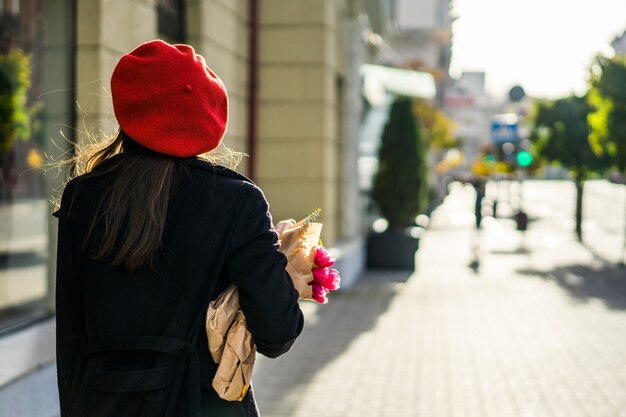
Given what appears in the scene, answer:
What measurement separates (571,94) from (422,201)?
426 inches

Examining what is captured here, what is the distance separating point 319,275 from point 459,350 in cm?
580

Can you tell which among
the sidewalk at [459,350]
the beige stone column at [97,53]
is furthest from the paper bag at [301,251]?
the sidewalk at [459,350]

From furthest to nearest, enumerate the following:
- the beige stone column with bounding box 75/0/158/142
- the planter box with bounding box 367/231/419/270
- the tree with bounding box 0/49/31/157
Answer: the planter box with bounding box 367/231/419/270, the tree with bounding box 0/49/31/157, the beige stone column with bounding box 75/0/158/142

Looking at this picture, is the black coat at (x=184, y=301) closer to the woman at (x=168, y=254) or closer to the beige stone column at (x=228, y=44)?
the woman at (x=168, y=254)

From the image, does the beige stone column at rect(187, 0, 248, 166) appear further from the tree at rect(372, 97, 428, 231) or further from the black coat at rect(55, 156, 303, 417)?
the black coat at rect(55, 156, 303, 417)

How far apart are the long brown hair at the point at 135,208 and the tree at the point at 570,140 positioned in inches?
792

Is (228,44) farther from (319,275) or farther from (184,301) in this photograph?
(184,301)

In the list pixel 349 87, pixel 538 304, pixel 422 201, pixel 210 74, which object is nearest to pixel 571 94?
A: pixel 422 201

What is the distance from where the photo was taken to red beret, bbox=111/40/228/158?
2170mm

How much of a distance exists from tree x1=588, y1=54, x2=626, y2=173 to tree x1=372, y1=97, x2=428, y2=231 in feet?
11.7

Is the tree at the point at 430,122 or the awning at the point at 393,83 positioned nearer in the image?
the awning at the point at 393,83

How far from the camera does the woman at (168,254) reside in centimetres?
215

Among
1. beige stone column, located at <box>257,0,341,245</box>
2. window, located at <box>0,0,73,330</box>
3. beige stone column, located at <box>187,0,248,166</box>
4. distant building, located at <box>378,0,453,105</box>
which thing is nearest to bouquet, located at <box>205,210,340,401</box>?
window, located at <box>0,0,73,330</box>

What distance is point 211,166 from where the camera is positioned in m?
2.23
